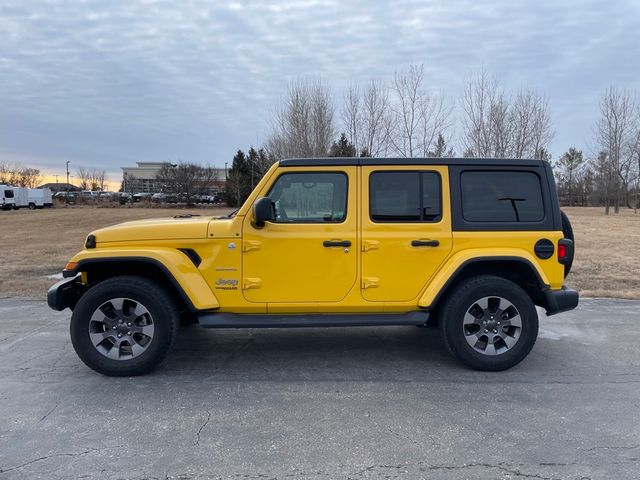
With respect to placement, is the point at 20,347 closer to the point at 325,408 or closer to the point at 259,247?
the point at 259,247

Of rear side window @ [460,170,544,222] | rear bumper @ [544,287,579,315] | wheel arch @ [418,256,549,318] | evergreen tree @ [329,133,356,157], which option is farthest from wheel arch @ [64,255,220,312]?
evergreen tree @ [329,133,356,157]

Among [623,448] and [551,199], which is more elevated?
[551,199]

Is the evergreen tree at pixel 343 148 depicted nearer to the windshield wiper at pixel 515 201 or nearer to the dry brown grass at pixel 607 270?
the dry brown grass at pixel 607 270

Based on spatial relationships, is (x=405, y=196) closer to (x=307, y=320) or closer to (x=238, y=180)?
(x=307, y=320)

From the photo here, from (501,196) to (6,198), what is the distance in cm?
5636

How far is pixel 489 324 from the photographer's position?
14.7ft

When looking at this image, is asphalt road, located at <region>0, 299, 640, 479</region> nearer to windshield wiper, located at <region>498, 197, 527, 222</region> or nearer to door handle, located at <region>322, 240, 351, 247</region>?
door handle, located at <region>322, 240, 351, 247</region>

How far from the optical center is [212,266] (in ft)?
14.3

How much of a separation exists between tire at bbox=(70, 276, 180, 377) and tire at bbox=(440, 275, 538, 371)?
259 cm

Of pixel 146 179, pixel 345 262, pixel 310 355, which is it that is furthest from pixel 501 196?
pixel 146 179

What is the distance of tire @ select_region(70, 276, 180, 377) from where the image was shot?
14.0 feet

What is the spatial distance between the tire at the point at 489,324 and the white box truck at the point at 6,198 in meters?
55.9

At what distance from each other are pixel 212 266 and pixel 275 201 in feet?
2.74

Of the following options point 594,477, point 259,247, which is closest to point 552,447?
point 594,477
